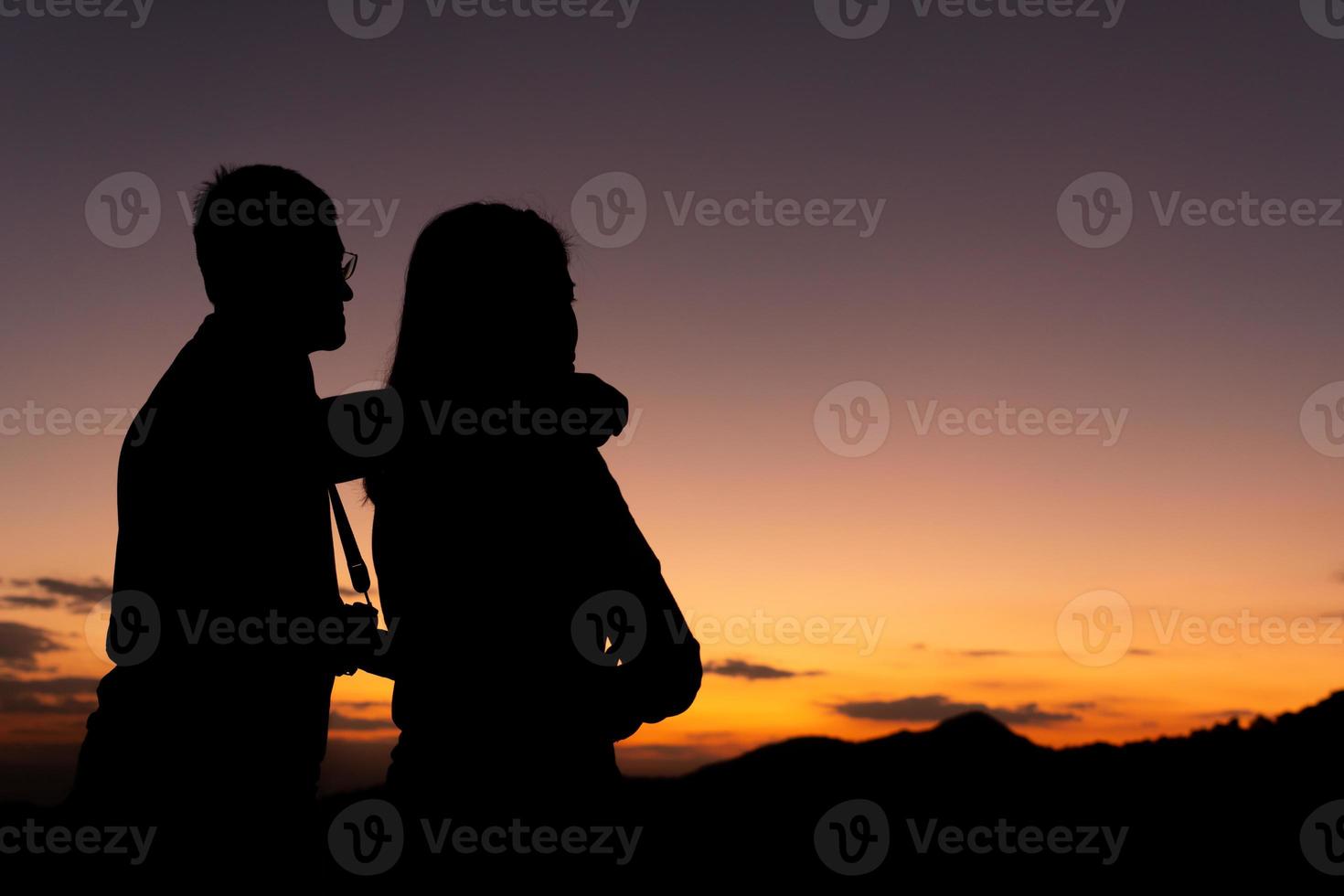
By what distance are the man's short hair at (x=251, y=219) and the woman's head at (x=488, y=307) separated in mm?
693

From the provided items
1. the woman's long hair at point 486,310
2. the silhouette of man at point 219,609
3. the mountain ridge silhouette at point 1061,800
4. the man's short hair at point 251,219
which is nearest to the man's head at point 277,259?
the man's short hair at point 251,219

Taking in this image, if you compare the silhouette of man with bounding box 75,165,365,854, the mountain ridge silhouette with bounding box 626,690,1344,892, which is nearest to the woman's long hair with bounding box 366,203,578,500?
the silhouette of man with bounding box 75,165,365,854

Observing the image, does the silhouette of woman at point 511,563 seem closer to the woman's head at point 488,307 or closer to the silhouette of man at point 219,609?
the woman's head at point 488,307

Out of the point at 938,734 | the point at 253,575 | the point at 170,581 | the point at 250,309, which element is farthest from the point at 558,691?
the point at 938,734

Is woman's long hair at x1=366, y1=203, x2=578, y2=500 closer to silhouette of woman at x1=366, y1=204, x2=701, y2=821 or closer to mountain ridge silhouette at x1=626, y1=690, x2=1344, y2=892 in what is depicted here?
silhouette of woman at x1=366, y1=204, x2=701, y2=821

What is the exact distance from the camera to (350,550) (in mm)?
3014

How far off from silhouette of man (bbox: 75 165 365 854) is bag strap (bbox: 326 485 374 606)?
22cm

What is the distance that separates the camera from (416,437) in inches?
93.6

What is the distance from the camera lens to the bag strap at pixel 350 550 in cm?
294

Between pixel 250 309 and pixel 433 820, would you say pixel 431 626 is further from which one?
pixel 250 309

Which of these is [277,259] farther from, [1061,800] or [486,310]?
[1061,800]

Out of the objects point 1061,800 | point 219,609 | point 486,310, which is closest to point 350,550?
point 219,609

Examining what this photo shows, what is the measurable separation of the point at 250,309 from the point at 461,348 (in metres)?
0.88

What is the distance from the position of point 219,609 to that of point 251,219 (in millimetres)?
1067
